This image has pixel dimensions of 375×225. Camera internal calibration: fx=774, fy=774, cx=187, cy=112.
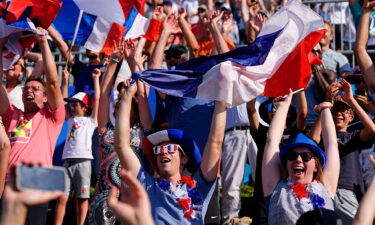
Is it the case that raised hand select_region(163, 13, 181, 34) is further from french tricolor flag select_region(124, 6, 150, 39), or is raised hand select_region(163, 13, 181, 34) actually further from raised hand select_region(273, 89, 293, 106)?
raised hand select_region(273, 89, 293, 106)

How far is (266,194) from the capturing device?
6113 millimetres

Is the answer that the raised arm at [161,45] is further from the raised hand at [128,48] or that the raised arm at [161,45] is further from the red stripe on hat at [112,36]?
the red stripe on hat at [112,36]

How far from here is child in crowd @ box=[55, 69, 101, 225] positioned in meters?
8.67

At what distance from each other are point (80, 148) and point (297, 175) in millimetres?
3539

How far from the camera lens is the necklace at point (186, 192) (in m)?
5.77

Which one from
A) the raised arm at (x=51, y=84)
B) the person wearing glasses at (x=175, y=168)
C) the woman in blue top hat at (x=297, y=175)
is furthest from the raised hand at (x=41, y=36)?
the woman in blue top hat at (x=297, y=175)

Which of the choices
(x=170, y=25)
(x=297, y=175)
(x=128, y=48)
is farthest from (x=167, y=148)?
(x=170, y=25)

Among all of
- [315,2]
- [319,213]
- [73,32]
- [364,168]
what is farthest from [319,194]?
[315,2]

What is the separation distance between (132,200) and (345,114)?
13.9 ft

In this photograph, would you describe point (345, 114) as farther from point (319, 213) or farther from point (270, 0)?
point (270, 0)

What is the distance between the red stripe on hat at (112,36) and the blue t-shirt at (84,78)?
0.96m

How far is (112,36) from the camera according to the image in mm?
9109

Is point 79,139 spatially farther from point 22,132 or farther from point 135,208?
point 135,208

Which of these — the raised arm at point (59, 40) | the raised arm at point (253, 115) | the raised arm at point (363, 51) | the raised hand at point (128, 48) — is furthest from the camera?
the raised arm at point (59, 40)
